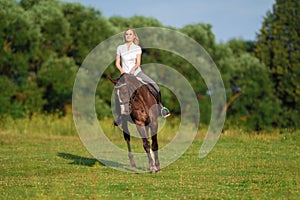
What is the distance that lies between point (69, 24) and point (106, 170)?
98.7ft

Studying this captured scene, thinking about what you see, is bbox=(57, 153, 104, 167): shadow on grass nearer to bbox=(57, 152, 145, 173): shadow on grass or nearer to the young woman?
bbox=(57, 152, 145, 173): shadow on grass

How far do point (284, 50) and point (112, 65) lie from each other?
15460mm

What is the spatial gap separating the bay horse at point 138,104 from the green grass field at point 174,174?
1.04m

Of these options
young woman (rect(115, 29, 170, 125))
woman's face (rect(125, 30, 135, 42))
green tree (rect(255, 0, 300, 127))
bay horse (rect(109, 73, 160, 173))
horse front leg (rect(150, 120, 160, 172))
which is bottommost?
horse front leg (rect(150, 120, 160, 172))

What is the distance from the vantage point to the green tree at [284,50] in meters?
46.8

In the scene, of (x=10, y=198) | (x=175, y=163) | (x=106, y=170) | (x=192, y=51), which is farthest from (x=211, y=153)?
(x=192, y=51)

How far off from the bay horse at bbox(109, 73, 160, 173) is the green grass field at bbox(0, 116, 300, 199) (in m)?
1.04

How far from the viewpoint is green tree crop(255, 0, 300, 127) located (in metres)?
46.8

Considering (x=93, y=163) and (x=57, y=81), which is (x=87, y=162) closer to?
(x=93, y=163)

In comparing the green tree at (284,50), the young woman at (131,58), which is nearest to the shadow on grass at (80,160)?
the young woman at (131,58)

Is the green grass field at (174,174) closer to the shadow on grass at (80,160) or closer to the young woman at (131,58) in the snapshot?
the shadow on grass at (80,160)

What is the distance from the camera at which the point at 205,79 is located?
4447 centimetres

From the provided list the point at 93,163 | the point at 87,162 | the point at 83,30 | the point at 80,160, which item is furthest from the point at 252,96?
the point at 93,163

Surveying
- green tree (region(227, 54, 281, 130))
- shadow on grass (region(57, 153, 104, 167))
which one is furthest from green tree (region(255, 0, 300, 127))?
shadow on grass (region(57, 153, 104, 167))
